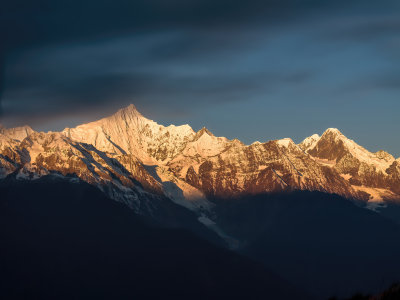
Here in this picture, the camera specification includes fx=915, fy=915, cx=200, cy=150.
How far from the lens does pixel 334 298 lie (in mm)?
50312

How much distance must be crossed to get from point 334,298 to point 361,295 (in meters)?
1.84

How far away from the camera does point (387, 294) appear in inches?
1950

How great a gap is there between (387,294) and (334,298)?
2884 mm

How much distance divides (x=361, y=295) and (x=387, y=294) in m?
2.00

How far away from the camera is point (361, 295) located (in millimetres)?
51156
